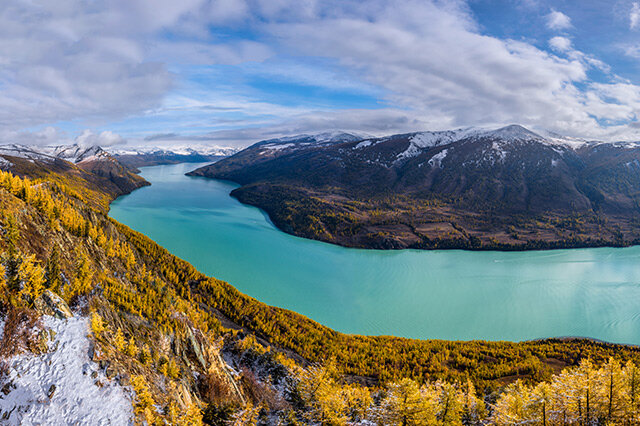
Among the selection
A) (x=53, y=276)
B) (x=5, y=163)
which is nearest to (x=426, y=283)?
(x=53, y=276)

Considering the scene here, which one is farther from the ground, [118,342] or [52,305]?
[52,305]

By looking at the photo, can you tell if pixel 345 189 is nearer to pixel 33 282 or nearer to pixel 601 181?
pixel 601 181

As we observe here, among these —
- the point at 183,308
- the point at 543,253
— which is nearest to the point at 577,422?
the point at 183,308

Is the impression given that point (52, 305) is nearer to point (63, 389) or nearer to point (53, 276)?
point (53, 276)

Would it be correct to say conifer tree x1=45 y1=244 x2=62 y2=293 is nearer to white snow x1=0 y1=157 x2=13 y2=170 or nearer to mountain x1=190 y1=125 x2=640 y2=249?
mountain x1=190 y1=125 x2=640 y2=249

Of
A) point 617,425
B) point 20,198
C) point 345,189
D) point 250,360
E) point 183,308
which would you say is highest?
point 345,189

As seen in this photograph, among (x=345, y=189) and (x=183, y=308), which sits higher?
(x=345, y=189)

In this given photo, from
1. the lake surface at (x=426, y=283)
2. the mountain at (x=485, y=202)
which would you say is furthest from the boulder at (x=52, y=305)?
the mountain at (x=485, y=202)
